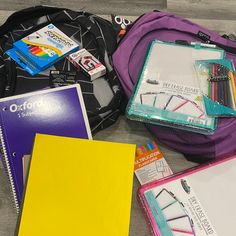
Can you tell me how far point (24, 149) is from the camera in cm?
101

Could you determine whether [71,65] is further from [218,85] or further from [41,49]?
[218,85]

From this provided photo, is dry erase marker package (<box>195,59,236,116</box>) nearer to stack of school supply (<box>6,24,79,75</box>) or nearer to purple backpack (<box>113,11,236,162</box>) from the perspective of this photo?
purple backpack (<box>113,11,236,162</box>)

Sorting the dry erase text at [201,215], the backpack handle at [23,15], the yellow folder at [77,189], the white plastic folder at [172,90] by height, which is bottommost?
the dry erase text at [201,215]

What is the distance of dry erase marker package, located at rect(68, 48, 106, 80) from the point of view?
3.69 feet

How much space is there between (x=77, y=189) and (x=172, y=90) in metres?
0.41

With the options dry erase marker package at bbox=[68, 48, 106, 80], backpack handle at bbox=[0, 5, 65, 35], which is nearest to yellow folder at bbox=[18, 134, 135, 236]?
dry erase marker package at bbox=[68, 48, 106, 80]

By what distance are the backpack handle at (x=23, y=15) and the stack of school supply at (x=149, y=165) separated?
1.75 ft

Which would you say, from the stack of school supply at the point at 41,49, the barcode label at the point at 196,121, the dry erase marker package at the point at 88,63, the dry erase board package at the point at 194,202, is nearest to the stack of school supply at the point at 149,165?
the dry erase board package at the point at 194,202

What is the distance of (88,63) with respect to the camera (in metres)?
1.14

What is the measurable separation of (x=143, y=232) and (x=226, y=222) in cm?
21

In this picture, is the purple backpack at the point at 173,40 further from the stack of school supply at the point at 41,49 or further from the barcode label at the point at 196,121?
the stack of school supply at the point at 41,49

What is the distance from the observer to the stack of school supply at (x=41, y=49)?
1132mm

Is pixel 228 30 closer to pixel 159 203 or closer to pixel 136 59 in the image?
pixel 136 59

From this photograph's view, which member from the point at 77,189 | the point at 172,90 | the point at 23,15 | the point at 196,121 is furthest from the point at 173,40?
the point at 77,189
